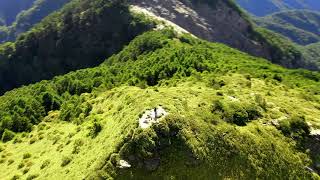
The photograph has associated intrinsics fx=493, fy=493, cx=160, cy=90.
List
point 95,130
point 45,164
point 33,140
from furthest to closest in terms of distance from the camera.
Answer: point 33,140, point 95,130, point 45,164

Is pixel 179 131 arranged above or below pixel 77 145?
above

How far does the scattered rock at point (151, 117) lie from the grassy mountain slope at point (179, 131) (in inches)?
34.2

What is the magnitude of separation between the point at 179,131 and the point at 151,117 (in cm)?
482

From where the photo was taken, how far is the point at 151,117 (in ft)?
234

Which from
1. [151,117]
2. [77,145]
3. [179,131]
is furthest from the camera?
[77,145]

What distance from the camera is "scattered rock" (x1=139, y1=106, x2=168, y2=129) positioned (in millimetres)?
69688

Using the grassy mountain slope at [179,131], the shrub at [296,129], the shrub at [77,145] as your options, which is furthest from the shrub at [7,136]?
the shrub at [296,129]

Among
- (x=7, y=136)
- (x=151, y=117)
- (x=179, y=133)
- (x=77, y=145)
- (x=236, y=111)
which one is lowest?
(x=7, y=136)

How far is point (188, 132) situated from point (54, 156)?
24.4 meters

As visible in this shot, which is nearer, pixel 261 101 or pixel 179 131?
pixel 179 131

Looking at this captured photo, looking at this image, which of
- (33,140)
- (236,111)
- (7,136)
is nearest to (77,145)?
(33,140)

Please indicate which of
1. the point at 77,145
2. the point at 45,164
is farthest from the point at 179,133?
the point at 45,164

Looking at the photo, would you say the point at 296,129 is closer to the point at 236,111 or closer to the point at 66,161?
the point at 236,111

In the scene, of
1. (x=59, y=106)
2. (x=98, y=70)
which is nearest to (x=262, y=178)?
(x=59, y=106)
